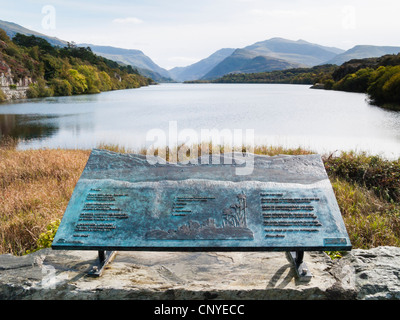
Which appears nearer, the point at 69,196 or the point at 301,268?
the point at 301,268

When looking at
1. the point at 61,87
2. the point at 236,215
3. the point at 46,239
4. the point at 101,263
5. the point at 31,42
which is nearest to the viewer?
the point at 236,215

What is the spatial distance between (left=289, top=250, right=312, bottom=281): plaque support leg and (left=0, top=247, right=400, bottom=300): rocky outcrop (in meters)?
0.06

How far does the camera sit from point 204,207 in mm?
3293

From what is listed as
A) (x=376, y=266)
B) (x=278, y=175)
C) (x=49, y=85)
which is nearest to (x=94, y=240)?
(x=278, y=175)

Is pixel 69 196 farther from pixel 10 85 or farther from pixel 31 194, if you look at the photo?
pixel 10 85

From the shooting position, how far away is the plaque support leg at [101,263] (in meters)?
3.34

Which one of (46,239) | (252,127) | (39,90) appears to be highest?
(39,90)

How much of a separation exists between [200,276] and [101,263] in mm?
1058

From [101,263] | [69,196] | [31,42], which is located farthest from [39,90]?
[101,263]

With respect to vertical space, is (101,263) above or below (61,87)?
below

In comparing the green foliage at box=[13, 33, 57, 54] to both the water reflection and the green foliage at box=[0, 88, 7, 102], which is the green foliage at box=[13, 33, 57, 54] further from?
the water reflection

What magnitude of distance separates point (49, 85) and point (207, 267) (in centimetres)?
5186
